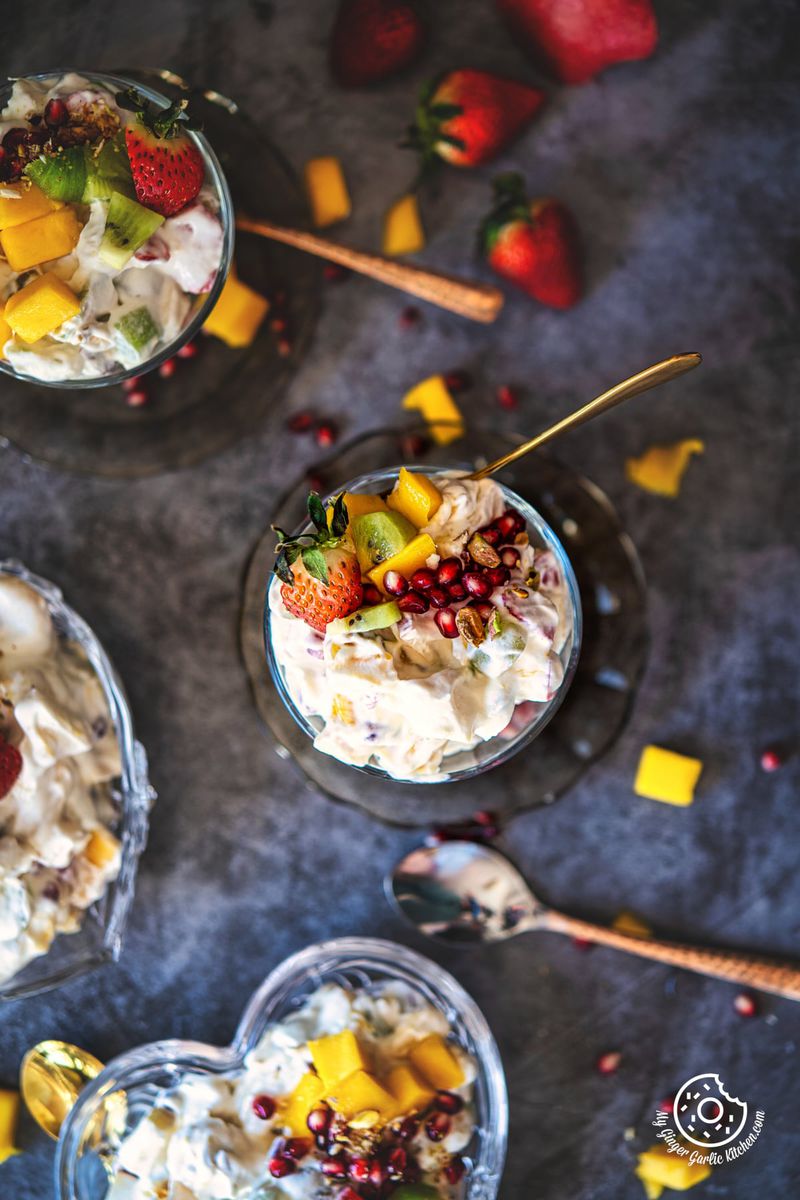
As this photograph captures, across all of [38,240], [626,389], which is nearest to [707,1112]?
[626,389]

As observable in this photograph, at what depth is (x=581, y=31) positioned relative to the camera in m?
2.39

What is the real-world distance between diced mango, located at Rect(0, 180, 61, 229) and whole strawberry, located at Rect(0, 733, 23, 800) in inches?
42.5

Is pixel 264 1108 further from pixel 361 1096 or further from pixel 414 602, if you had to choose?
pixel 414 602

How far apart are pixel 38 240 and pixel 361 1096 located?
1886 millimetres

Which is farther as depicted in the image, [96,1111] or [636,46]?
[636,46]

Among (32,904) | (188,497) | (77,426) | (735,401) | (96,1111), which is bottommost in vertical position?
(96,1111)

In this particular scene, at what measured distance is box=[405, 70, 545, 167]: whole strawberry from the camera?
2369mm

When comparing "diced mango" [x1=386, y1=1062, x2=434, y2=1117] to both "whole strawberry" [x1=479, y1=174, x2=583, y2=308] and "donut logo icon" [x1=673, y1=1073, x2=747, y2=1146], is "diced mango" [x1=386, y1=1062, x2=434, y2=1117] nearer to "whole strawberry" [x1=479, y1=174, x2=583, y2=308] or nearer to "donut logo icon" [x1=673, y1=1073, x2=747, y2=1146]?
"donut logo icon" [x1=673, y1=1073, x2=747, y2=1146]

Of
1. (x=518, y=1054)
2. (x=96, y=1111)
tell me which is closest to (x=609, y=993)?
(x=518, y=1054)

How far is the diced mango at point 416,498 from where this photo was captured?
71.6 inches

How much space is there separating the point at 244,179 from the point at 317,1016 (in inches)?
80.9

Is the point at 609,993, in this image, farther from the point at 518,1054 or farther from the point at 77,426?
the point at 77,426

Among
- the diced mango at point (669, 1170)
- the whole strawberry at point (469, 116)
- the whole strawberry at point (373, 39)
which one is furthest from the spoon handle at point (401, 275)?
the diced mango at point (669, 1170)

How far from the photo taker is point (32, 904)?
84.4 inches
